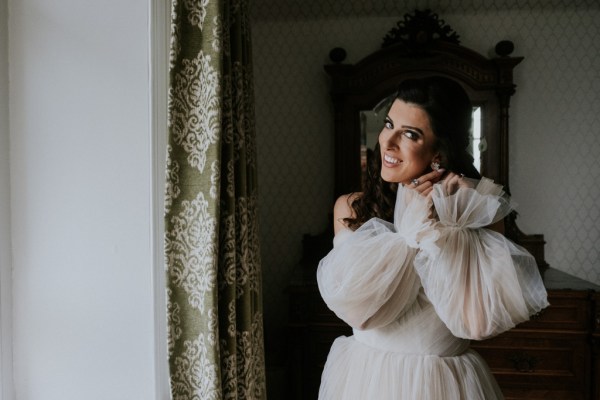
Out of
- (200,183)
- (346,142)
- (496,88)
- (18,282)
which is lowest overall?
(18,282)

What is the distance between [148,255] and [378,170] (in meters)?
0.75

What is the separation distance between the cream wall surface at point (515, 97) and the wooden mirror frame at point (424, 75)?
120mm

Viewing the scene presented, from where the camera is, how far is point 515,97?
8.94ft

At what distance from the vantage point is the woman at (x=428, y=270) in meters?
0.96

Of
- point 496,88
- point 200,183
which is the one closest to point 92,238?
point 200,183

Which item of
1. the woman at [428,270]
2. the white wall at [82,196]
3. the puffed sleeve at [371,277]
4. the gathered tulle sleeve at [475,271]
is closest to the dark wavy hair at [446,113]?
the woman at [428,270]

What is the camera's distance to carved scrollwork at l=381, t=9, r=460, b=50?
8.52 feet

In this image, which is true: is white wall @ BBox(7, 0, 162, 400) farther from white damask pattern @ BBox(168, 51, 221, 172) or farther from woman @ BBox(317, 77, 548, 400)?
woman @ BBox(317, 77, 548, 400)

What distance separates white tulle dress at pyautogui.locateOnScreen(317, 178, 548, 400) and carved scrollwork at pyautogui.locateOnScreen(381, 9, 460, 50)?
Result: 176 cm

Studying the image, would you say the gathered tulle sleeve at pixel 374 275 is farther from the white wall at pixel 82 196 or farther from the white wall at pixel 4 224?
the white wall at pixel 4 224

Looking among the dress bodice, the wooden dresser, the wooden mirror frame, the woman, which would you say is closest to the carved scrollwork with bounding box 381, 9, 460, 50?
the wooden mirror frame

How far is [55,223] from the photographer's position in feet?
4.96

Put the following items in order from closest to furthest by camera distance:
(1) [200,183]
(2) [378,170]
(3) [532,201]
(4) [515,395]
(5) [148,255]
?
1. (2) [378,170]
2. (1) [200,183]
3. (5) [148,255]
4. (4) [515,395]
5. (3) [532,201]

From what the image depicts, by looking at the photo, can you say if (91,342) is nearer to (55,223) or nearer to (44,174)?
(55,223)
